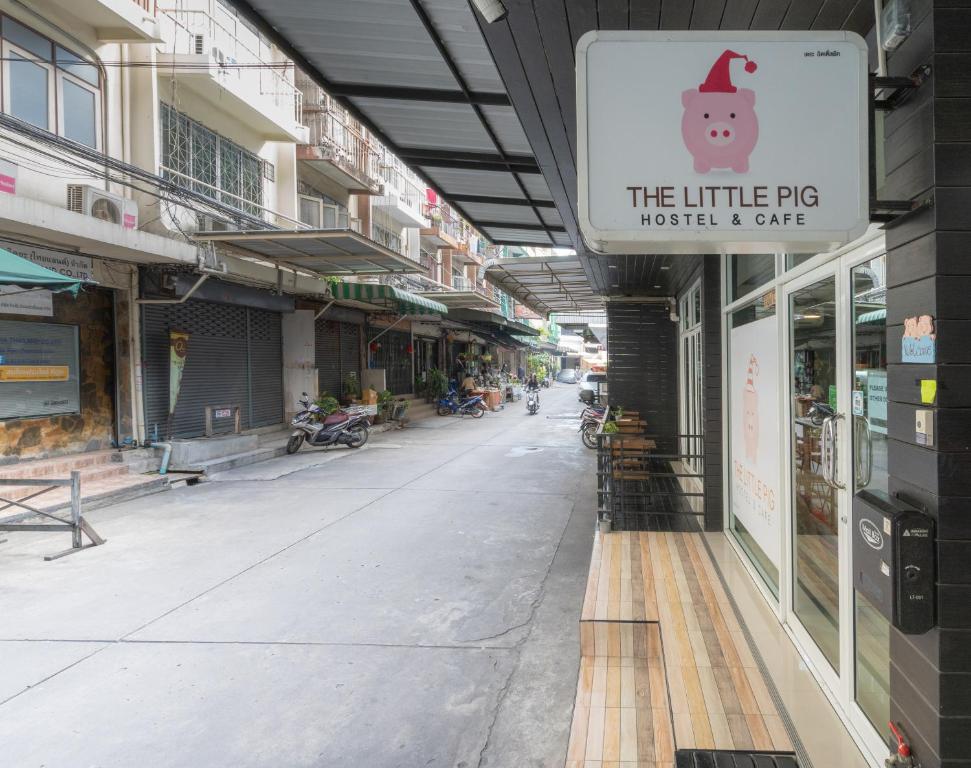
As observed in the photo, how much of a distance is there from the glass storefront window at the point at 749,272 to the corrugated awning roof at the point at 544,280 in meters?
2.60

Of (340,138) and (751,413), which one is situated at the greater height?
(340,138)

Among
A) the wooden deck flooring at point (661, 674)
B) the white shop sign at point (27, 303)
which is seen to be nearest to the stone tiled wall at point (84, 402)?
the white shop sign at point (27, 303)

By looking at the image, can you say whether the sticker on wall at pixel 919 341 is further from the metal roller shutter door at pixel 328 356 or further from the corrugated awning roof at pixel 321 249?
the metal roller shutter door at pixel 328 356

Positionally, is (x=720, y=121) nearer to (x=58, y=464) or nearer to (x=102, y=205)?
(x=102, y=205)

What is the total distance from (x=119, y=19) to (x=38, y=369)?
5.06 m

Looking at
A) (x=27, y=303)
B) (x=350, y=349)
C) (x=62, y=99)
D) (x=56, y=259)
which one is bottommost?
(x=350, y=349)

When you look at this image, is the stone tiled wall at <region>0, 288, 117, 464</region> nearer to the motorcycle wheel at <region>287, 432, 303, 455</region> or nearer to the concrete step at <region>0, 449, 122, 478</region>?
the concrete step at <region>0, 449, 122, 478</region>

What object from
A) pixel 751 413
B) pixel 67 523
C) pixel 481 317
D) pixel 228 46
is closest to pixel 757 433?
pixel 751 413

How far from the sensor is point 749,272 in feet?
14.9

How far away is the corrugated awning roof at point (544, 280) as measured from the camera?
7934mm

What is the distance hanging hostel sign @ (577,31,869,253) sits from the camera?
6.01 ft

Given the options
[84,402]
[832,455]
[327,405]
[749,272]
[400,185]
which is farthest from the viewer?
[400,185]

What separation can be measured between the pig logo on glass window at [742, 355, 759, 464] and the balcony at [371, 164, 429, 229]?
1669 cm

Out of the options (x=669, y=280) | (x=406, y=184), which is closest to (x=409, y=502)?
(x=669, y=280)
